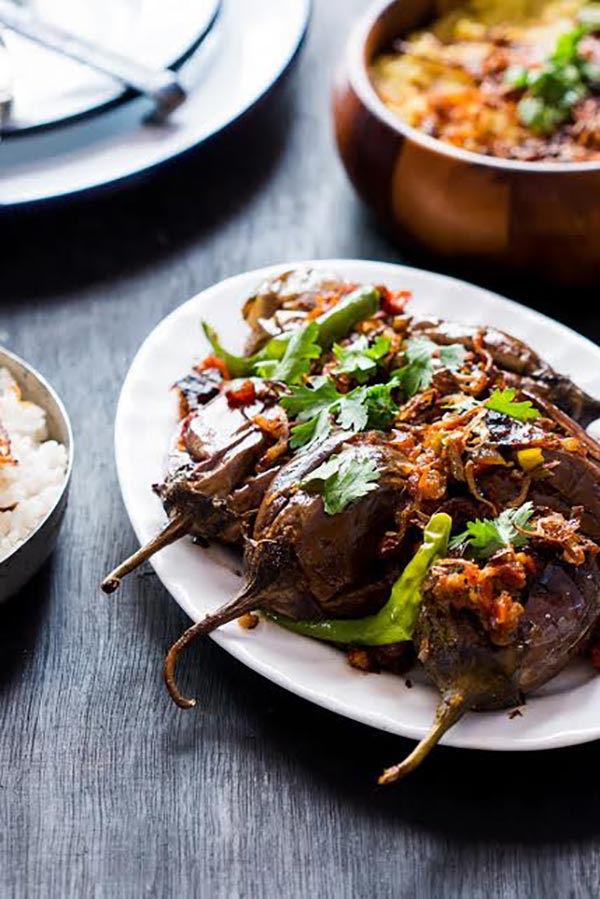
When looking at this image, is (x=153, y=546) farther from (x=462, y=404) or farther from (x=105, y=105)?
(x=105, y=105)

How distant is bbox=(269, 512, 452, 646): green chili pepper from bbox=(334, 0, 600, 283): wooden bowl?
1510 mm

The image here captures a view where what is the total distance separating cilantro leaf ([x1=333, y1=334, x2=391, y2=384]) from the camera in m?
3.37

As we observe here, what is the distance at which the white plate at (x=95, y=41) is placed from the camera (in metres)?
4.82

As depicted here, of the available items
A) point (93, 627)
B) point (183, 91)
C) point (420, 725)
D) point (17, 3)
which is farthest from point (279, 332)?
point (17, 3)

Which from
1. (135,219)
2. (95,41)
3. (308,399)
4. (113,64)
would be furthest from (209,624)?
(95,41)

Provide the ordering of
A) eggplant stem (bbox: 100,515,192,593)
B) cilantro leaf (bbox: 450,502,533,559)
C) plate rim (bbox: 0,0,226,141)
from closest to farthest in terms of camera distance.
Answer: cilantro leaf (bbox: 450,502,533,559)
eggplant stem (bbox: 100,515,192,593)
plate rim (bbox: 0,0,226,141)

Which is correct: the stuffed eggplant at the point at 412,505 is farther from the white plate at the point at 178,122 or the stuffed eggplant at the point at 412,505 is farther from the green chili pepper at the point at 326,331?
the white plate at the point at 178,122

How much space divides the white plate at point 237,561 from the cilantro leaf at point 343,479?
1.25 feet

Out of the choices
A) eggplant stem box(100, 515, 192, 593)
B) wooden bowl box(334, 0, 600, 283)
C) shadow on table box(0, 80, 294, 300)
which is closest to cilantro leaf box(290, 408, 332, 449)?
eggplant stem box(100, 515, 192, 593)

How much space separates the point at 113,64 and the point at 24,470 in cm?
197

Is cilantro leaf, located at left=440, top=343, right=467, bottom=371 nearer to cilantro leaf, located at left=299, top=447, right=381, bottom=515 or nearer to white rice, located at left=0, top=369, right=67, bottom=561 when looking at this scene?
cilantro leaf, located at left=299, top=447, right=381, bottom=515

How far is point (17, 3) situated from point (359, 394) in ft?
9.57

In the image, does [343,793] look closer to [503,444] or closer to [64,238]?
[503,444]

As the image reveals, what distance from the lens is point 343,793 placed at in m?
3.04
